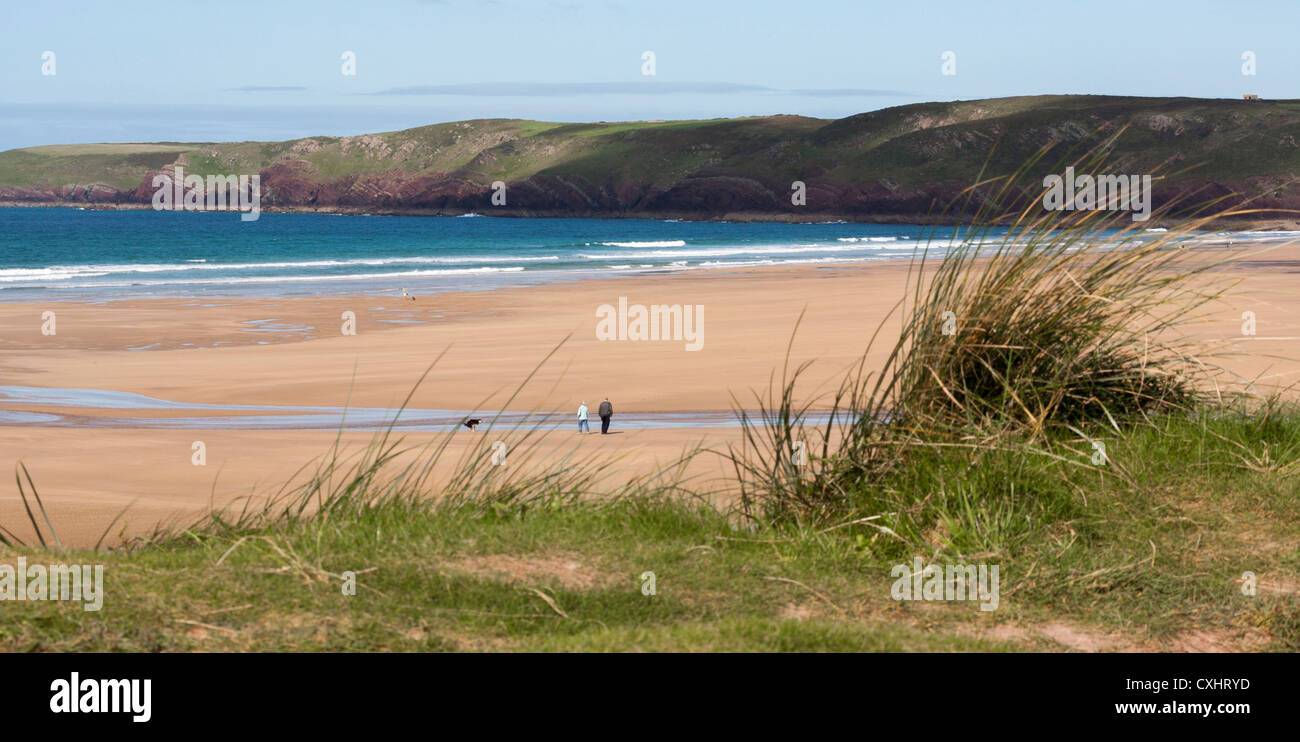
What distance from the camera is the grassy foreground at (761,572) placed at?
165 inches

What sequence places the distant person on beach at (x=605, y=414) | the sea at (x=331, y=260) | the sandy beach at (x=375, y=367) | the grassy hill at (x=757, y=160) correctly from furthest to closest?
the grassy hill at (x=757, y=160), the sea at (x=331, y=260), the distant person on beach at (x=605, y=414), the sandy beach at (x=375, y=367)

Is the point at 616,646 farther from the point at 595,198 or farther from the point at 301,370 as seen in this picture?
the point at 595,198

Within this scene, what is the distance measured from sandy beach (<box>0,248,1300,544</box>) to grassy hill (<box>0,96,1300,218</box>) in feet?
287

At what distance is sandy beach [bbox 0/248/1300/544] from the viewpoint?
1116 cm

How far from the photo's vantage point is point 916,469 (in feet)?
19.5

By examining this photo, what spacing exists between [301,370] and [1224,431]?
14988 millimetres

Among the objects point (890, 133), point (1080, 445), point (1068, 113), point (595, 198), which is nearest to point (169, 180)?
point (595, 198)
